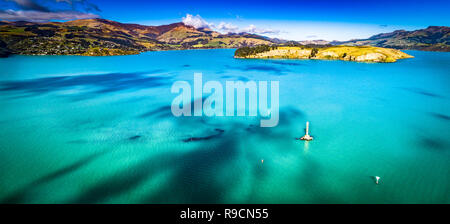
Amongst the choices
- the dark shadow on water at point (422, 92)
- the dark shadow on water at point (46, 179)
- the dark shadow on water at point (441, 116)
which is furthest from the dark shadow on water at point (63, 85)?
the dark shadow on water at point (422, 92)

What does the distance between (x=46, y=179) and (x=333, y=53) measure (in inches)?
6553

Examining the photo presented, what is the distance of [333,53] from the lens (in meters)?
146

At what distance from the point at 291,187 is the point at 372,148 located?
1430 centimetres

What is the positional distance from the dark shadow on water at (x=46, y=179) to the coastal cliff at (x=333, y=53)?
14956cm

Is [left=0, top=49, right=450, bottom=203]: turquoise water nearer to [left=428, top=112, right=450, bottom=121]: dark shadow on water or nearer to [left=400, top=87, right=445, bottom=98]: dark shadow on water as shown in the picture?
[left=428, top=112, right=450, bottom=121]: dark shadow on water

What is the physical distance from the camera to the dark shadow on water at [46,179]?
53.6ft

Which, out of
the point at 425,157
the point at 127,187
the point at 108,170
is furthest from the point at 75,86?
the point at 425,157

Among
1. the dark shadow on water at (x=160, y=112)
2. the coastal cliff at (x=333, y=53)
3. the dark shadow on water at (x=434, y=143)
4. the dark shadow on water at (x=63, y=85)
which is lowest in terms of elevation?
the dark shadow on water at (x=434, y=143)

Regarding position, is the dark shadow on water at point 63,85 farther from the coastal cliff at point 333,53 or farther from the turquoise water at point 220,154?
the coastal cliff at point 333,53

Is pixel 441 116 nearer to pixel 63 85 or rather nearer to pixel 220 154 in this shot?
pixel 220 154

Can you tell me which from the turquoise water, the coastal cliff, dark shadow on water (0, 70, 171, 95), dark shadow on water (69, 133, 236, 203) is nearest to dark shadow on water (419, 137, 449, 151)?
the turquoise water

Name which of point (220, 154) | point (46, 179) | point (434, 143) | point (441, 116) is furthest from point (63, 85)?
point (441, 116)

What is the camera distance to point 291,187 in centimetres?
1795

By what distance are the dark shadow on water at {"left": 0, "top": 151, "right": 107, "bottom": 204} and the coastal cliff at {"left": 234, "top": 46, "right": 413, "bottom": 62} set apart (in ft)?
491
